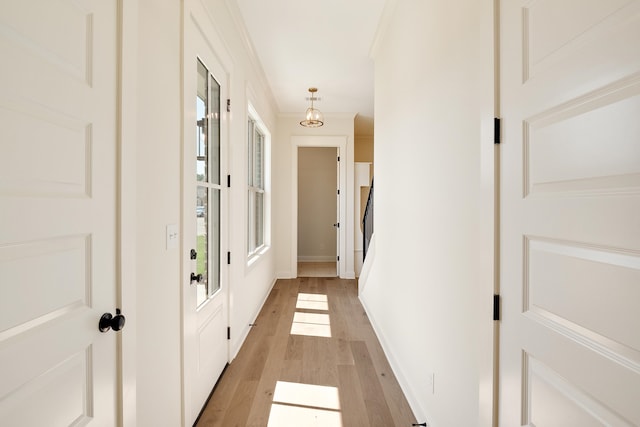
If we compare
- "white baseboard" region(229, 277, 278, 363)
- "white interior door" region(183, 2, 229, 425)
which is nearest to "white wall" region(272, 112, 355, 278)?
"white baseboard" region(229, 277, 278, 363)

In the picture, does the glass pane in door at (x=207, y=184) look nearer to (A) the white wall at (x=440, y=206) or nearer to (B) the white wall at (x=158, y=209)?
(B) the white wall at (x=158, y=209)

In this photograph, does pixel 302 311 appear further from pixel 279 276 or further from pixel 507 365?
pixel 507 365

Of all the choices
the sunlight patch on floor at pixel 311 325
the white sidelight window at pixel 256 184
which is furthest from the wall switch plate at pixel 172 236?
the white sidelight window at pixel 256 184

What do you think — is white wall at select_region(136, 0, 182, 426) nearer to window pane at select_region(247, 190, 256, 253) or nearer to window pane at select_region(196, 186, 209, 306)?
window pane at select_region(196, 186, 209, 306)

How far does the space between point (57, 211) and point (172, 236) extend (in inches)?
29.1

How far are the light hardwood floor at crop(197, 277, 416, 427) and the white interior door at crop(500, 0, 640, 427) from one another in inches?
46.2

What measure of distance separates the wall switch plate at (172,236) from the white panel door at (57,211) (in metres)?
0.48

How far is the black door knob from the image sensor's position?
2.92 feet

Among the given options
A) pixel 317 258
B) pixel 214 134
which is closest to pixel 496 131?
pixel 214 134

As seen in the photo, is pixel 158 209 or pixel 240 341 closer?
pixel 158 209

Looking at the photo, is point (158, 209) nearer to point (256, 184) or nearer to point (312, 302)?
point (256, 184)

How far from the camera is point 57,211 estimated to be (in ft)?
2.43

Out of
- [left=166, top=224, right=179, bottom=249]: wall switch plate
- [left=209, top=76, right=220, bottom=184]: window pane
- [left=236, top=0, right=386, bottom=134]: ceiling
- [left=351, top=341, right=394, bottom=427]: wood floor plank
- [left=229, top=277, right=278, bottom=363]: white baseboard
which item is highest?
[left=236, top=0, right=386, bottom=134]: ceiling

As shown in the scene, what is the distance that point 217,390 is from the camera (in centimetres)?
211
